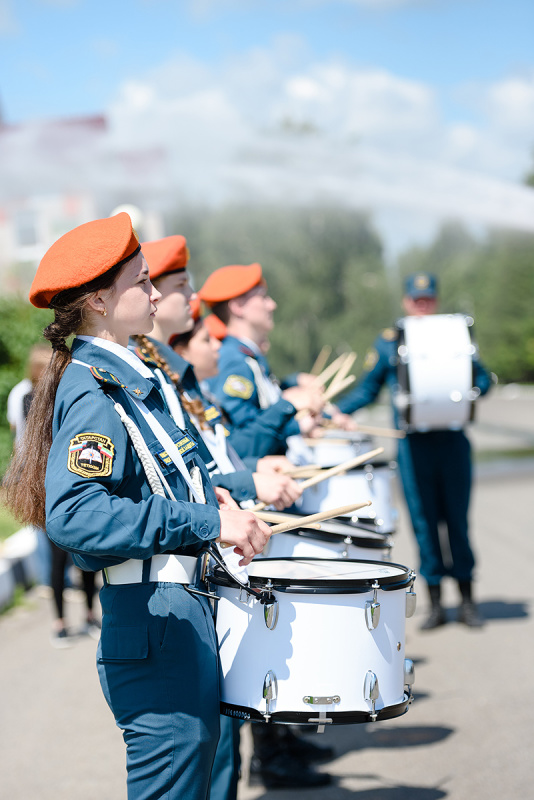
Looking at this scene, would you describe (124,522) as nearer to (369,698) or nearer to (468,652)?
(369,698)

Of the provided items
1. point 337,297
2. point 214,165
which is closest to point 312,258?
point 337,297

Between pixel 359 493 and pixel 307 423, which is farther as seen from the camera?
pixel 307 423

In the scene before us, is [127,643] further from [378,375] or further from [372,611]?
[378,375]

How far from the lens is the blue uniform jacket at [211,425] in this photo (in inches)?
112

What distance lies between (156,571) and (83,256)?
77 cm

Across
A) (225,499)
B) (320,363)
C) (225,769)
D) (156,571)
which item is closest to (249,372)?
(225,499)

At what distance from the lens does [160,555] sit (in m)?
2.37

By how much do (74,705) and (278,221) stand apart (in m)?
41.1

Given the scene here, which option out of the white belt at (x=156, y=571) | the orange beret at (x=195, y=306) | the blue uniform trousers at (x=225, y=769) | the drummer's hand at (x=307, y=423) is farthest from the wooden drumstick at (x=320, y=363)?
the white belt at (x=156, y=571)

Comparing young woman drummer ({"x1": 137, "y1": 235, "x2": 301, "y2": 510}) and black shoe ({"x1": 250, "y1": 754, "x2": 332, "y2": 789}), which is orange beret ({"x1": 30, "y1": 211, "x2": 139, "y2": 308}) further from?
black shoe ({"x1": 250, "y1": 754, "x2": 332, "y2": 789})

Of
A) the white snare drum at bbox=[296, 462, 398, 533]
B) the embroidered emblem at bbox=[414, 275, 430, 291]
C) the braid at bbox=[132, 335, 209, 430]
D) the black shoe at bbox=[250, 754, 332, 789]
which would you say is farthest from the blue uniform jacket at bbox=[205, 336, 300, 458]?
the embroidered emblem at bbox=[414, 275, 430, 291]

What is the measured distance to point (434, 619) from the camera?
238 inches

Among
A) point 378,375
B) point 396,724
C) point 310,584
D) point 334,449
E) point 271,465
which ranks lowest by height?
point 396,724

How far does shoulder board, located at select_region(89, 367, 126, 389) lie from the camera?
7.62ft
